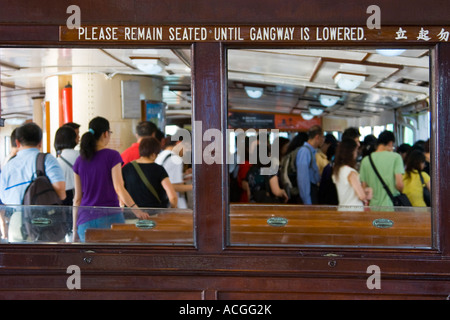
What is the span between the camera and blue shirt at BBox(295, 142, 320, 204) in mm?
5144

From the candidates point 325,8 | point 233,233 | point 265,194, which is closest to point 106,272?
point 233,233

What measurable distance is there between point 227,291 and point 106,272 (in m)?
0.55

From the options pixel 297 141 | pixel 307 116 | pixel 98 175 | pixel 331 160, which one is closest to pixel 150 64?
pixel 297 141

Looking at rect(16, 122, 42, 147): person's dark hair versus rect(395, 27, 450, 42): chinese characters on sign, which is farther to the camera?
rect(16, 122, 42, 147): person's dark hair

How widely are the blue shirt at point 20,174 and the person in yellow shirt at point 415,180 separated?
9.67 feet

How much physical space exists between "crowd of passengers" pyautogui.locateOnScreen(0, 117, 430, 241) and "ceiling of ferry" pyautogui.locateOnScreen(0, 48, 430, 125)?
596 millimetres

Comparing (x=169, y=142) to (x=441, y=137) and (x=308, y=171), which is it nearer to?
(x=308, y=171)

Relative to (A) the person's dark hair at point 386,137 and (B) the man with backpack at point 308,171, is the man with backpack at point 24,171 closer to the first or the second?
(B) the man with backpack at point 308,171

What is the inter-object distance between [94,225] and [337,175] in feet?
7.06

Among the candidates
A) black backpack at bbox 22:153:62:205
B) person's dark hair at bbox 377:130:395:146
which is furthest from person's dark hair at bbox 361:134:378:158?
black backpack at bbox 22:153:62:205

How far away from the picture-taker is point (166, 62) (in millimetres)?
5238

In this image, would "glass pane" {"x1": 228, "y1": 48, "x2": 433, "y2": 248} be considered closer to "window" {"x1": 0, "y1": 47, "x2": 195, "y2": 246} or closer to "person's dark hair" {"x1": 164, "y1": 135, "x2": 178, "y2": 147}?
"person's dark hair" {"x1": 164, "y1": 135, "x2": 178, "y2": 147}

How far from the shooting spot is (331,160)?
241 inches

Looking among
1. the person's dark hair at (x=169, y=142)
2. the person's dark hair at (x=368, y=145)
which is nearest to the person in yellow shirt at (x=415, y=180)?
the person's dark hair at (x=368, y=145)
